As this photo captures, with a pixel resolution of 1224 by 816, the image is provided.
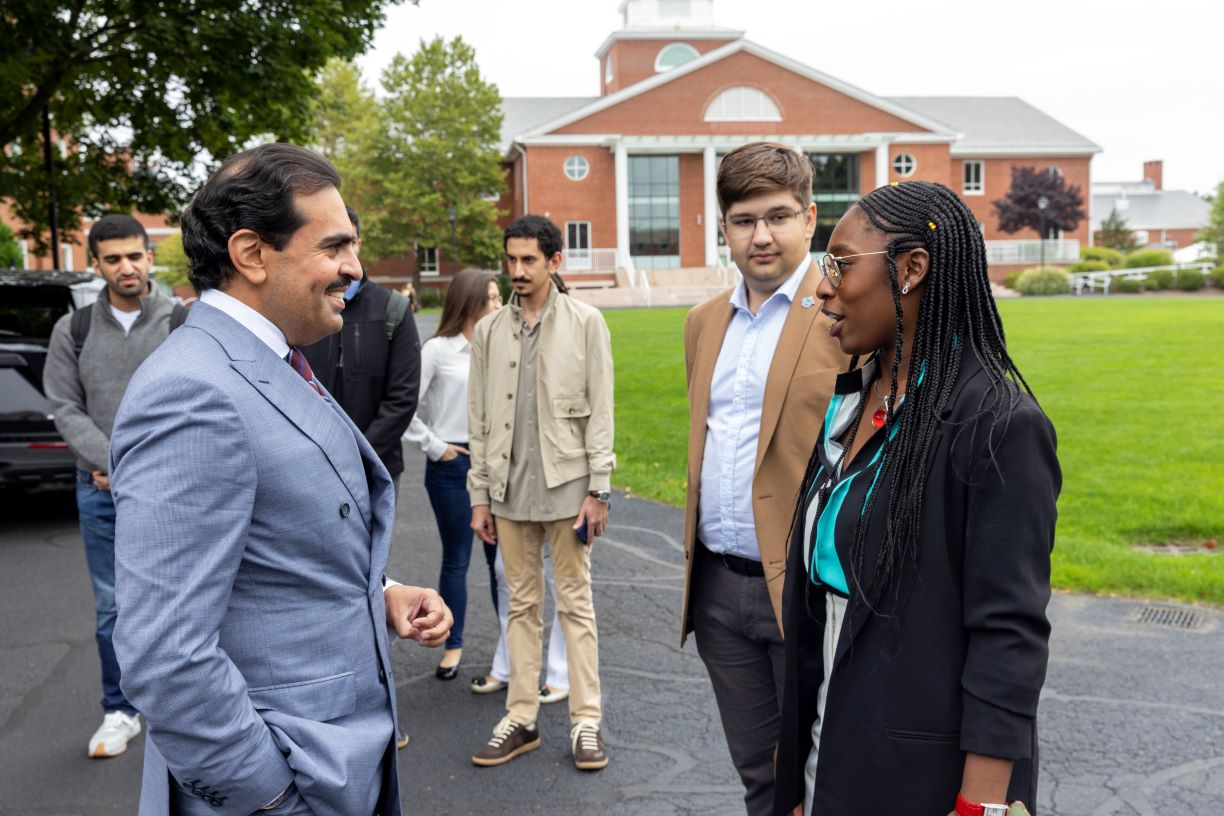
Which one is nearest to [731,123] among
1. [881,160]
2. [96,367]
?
[881,160]

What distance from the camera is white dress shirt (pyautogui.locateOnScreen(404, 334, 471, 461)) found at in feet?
20.0

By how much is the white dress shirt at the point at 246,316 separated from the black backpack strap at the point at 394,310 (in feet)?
9.40

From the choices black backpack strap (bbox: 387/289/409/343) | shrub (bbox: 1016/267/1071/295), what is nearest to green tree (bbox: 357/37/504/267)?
shrub (bbox: 1016/267/1071/295)

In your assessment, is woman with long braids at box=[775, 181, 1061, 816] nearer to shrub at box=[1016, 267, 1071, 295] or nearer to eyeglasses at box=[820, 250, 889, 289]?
eyeglasses at box=[820, 250, 889, 289]

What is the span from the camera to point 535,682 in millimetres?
4867

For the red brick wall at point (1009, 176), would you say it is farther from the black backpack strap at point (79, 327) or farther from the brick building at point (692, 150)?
the black backpack strap at point (79, 327)

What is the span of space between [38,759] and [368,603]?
138 inches

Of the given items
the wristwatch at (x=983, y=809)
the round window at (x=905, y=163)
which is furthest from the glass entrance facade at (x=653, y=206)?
the wristwatch at (x=983, y=809)

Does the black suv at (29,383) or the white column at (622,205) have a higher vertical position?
the white column at (622,205)

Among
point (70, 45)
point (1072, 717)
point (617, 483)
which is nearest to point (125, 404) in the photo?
point (1072, 717)

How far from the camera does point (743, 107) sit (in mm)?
56406

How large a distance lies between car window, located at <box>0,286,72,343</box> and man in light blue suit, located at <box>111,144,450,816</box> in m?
7.97

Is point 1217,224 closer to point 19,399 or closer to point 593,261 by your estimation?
point 593,261

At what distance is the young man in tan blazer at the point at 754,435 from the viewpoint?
3.39 meters
